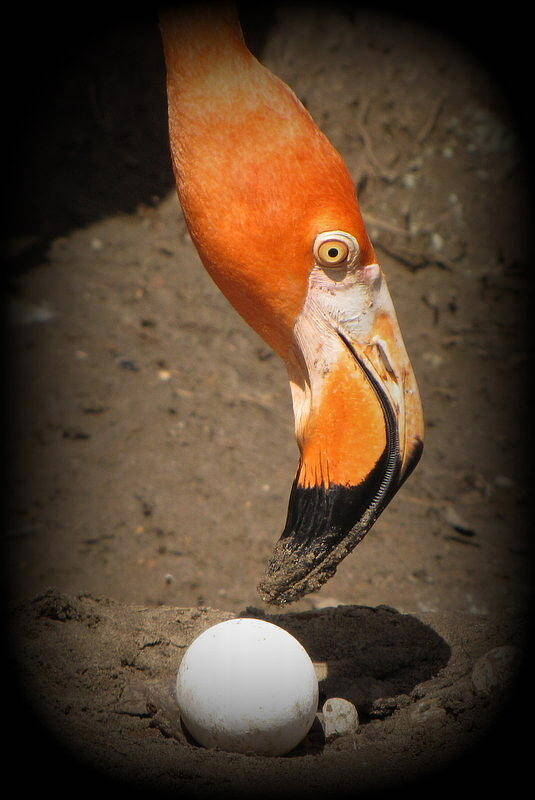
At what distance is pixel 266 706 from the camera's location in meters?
1.94

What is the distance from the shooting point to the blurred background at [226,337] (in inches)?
139

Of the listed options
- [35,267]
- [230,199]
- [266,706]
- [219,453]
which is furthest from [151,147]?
[35,267]

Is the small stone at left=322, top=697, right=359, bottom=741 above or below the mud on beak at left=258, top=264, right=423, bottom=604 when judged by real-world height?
below

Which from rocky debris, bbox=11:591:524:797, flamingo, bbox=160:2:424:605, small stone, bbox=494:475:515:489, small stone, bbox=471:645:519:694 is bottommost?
rocky debris, bbox=11:591:524:797

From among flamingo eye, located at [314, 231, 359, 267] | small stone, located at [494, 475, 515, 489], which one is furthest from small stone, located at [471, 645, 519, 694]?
small stone, located at [494, 475, 515, 489]

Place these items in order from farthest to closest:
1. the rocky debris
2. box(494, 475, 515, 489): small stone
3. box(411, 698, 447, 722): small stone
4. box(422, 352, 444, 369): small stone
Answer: box(422, 352, 444, 369): small stone
box(494, 475, 515, 489): small stone
box(411, 698, 447, 722): small stone
the rocky debris

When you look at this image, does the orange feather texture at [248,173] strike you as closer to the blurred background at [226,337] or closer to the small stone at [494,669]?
the blurred background at [226,337]

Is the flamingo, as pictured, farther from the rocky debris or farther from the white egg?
the rocky debris

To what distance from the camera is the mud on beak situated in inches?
79.0

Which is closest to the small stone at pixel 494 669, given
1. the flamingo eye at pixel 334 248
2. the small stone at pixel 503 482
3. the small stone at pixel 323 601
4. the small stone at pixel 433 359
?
the small stone at pixel 323 601

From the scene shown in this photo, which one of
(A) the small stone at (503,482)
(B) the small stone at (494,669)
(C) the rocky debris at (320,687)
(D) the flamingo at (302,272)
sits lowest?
(C) the rocky debris at (320,687)

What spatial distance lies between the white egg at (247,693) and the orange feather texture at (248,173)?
80 centimetres

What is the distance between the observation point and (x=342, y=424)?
2.04 meters

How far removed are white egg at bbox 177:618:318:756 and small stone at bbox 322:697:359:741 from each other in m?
0.13
